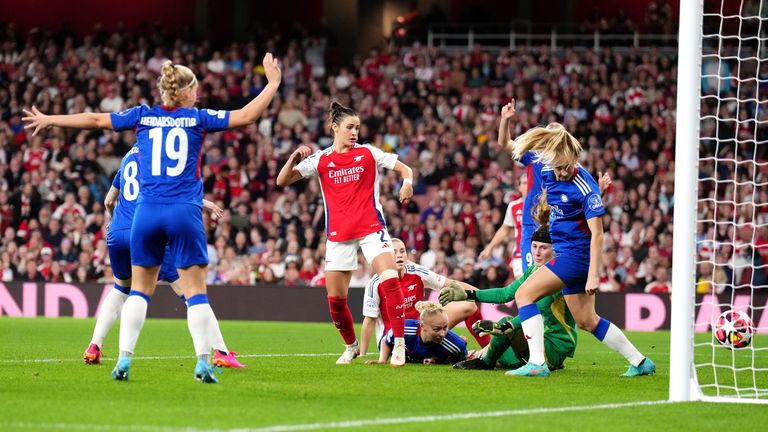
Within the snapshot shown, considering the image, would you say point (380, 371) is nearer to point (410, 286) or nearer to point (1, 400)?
point (410, 286)

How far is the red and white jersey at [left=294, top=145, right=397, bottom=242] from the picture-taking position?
409 inches

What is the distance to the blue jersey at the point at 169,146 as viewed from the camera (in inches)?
316

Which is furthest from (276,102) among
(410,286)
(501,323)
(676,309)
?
(676,309)

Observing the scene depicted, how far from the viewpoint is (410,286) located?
11.4 meters

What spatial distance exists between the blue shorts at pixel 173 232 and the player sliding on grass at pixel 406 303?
121 inches

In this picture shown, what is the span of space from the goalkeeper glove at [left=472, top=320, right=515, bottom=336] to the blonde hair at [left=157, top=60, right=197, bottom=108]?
121 inches

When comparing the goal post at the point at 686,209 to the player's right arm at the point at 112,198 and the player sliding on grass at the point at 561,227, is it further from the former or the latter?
the player's right arm at the point at 112,198

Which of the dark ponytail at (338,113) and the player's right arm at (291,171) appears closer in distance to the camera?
the player's right arm at (291,171)

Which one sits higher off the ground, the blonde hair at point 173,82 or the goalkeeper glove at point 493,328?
the blonde hair at point 173,82

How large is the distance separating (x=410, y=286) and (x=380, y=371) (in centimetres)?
190

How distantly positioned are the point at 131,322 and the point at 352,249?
9.04 feet

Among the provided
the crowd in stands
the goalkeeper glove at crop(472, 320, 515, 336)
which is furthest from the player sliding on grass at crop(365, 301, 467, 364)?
the crowd in stands

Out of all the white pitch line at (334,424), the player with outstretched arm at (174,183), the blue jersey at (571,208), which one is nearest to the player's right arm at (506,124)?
the blue jersey at (571,208)

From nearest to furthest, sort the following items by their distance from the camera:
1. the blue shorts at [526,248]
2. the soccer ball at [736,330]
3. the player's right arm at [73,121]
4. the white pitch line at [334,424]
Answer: the white pitch line at [334,424] → the player's right arm at [73,121] → the soccer ball at [736,330] → the blue shorts at [526,248]
